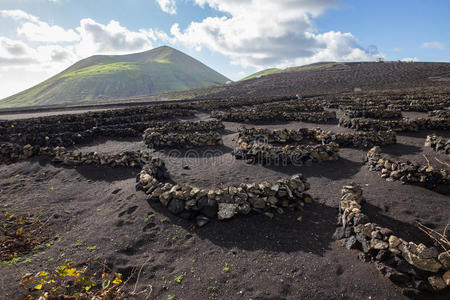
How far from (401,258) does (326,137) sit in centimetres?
921

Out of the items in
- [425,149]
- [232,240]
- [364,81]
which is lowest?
[232,240]

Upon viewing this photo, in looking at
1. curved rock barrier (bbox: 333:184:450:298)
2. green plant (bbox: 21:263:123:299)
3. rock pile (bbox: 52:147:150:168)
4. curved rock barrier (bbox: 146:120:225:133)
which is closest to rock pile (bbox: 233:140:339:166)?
curved rock barrier (bbox: 333:184:450:298)

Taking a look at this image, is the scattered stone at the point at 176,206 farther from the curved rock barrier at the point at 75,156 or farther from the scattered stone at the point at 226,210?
the curved rock barrier at the point at 75,156

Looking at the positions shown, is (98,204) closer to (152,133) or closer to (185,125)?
(152,133)

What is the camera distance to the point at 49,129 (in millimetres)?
17328

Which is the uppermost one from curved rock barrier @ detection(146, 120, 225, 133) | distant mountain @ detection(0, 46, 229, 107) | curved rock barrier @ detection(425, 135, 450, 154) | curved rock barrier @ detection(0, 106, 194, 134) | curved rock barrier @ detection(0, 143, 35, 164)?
distant mountain @ detection(0, 46, 229, 107)

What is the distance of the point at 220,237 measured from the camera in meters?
5.48

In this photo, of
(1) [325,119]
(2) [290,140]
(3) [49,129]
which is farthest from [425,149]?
(3) [49,129]

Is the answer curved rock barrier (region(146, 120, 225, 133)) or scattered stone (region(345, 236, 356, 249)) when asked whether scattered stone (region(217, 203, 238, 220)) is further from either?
curved rock barrier (region(146, 120, 225, 133))

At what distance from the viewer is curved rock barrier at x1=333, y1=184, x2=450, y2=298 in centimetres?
367

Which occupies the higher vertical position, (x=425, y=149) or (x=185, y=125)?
(x=185, y=125)

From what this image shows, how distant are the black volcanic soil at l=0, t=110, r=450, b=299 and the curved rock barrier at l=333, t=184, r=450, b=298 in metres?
0.21

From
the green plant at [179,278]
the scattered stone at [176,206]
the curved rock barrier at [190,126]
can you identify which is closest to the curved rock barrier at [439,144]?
the scattered stone at [176,206]

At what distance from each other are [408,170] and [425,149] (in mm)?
5322
